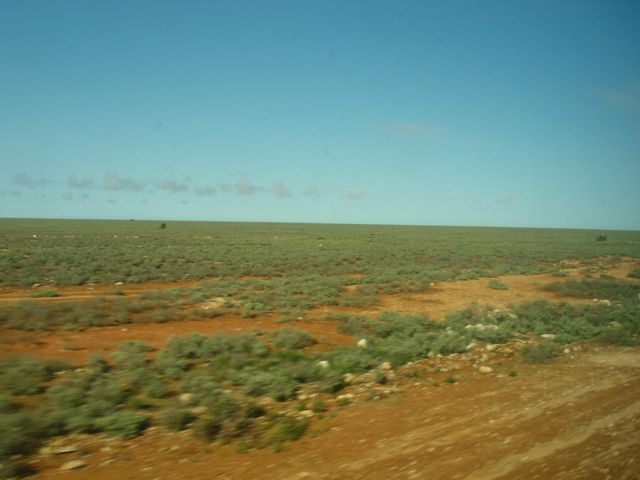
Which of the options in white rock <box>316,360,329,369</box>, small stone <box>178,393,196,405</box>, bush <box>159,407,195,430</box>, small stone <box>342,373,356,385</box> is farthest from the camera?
white rock <box>316,360,329,369</box>

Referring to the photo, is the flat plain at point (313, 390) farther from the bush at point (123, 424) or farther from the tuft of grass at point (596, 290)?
the tuft of grass at point (596, 290)

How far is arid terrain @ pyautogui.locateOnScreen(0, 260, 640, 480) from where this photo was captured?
5.21 metres

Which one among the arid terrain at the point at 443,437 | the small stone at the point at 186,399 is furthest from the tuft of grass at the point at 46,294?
the small stone at the point at 186,399

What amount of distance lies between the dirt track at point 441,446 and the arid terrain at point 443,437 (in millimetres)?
Answer: 16

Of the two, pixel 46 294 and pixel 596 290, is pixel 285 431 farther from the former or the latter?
pixel 596 290

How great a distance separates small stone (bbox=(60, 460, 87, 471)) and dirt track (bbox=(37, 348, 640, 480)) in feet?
0.27

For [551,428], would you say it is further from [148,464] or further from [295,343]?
[295,343]

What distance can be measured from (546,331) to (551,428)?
7951 mm

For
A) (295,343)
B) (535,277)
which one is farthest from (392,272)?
(295,343)

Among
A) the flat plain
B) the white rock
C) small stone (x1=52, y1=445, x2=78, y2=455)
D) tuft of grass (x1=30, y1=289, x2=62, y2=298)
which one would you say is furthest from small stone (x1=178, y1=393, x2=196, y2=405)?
tuft of grass (x1=30, y1=289, x2=62, y2=298)

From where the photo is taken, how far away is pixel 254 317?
1540 cm

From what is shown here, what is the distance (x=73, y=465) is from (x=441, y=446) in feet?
15.3

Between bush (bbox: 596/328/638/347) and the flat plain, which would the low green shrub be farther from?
bush (bbox: 596/328/638/347)

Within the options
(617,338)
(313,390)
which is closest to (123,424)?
(313,390)
